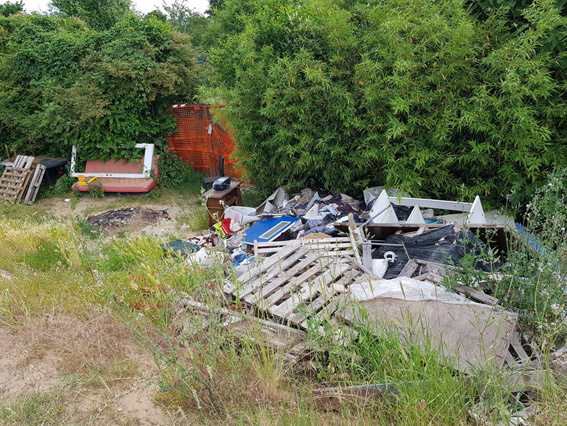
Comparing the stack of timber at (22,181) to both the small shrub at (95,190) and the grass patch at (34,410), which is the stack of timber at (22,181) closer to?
the small shrub at (95,190)

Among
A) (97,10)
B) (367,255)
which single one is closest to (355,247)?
(367,255)

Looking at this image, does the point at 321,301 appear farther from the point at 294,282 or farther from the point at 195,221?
the point at 195,221

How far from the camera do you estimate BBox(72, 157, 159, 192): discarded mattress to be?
966 centimetres

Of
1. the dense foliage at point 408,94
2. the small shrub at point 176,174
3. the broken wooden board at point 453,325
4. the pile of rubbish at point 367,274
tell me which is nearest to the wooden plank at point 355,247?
the pile of rubbish at point 367,274

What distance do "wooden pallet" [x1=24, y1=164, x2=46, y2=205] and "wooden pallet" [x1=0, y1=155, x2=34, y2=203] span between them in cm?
12

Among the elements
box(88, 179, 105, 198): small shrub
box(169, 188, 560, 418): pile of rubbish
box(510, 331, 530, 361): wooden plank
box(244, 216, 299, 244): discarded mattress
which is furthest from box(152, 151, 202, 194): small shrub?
box(510, 331, 530, 361): wooden plank

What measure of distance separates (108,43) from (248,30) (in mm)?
5046

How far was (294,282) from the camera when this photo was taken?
3781 mm

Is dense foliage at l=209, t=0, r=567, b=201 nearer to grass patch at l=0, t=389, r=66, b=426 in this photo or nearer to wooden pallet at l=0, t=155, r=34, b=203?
grass patch at l=0, t=389, r=66, b=426

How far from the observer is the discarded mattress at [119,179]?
9656 millimetres

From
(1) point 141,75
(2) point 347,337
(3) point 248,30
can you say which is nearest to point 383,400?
(2) point 347,337

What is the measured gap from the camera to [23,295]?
3807 mm

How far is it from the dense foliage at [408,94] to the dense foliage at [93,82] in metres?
4.01

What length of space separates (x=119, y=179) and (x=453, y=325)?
9021 millimetres
